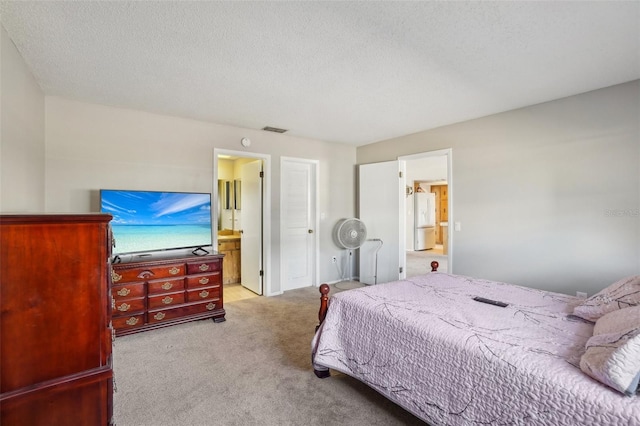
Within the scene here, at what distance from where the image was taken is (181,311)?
3.21 metres

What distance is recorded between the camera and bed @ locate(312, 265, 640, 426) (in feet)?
3.64

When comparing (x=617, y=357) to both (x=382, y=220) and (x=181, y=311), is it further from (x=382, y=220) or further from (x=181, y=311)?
(x=382, y=220)

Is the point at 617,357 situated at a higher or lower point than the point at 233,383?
higher

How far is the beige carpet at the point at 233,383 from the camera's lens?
6.01ft

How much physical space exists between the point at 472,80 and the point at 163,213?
10.9ft

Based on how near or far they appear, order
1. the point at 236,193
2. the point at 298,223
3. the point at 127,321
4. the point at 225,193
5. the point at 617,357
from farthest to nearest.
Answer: the point at 225,193 → the point at 236,193 → the point at 298,223 → the point at 127,321 → the point at 617,357

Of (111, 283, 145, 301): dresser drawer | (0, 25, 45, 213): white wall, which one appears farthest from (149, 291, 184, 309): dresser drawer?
(0, 25, 45, 213): white wall

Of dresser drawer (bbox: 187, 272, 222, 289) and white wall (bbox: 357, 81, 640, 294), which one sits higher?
white wall (bbox: 357, 81, 640, 294)

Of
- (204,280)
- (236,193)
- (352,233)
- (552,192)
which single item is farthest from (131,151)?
(552,192)

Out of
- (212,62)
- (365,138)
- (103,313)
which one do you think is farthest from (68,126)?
(365,138)

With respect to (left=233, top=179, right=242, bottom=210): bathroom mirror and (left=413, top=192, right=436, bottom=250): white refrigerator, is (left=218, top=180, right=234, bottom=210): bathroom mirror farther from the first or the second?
(left=413, top=192, right=436, bottom=250): white refrigerator

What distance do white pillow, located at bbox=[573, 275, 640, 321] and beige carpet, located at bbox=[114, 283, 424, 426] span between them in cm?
115

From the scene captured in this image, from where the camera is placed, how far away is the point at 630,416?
38.1 inches

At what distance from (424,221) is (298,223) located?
19.2 feet
